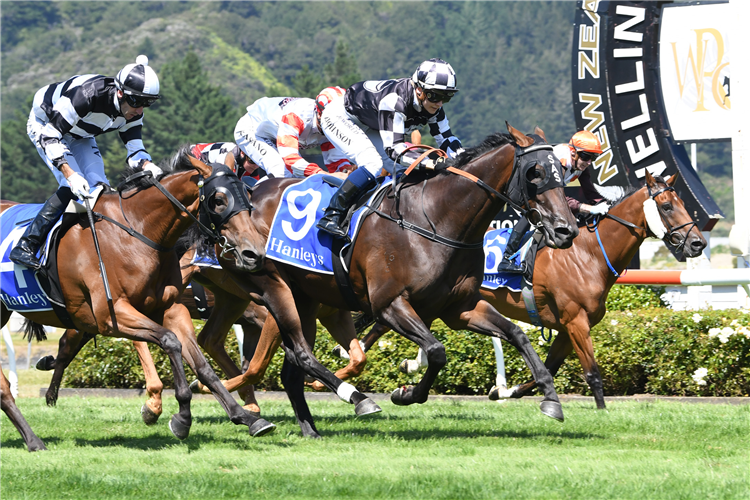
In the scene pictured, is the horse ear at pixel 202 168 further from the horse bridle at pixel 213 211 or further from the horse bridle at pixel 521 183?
the horse bridle at pixel 521 183

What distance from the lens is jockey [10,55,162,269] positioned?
606 centimetres

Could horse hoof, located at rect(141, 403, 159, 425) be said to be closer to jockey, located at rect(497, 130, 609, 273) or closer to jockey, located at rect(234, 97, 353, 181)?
jockey, located at rect(234, 97, 353, 181)

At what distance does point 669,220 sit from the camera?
784 cm

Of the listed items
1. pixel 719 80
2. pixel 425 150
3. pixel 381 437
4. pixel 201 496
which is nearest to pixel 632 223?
pixel 425 150

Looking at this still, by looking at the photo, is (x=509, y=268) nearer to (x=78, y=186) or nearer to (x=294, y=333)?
(x=294, y=333)

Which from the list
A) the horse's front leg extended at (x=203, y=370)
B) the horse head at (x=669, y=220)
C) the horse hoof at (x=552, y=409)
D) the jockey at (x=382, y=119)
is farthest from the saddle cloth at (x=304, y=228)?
the horse head at (x=669, y=220)

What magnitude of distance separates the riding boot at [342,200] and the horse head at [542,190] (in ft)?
3.35

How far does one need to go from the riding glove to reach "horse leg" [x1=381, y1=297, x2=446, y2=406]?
1918 millimetres

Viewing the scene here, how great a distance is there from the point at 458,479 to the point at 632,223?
3769 millimetres

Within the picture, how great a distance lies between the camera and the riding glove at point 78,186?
5.95 m

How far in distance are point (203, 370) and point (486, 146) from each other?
7.16 ft

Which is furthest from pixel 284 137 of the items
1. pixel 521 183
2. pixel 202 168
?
pixel 521 183

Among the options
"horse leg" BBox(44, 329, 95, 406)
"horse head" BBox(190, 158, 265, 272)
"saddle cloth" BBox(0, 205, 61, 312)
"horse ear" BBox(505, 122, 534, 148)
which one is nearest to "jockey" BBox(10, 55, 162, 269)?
"saddle cloth" BBox(0, 205, 61, 312)

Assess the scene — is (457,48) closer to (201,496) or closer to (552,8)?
(552,8)
